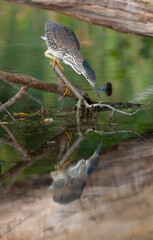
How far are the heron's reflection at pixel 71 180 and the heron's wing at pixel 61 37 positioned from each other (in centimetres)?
180

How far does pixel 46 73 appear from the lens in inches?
262

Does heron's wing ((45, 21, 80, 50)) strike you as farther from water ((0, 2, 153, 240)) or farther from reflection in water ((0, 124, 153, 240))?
reflection in water ((0, 124, 153, 240))

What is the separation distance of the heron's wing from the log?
687 mm

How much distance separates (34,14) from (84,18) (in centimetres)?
581

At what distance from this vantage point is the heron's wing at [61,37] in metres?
4.68

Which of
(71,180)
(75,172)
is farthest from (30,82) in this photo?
(71,180)

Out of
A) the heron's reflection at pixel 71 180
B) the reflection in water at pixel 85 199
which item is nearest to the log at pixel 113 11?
the reflection in water at pixel 85 199

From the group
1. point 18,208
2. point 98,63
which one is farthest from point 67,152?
point 98,63

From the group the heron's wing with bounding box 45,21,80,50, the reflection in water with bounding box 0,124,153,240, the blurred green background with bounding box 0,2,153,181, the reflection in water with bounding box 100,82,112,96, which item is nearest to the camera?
the reflection in water with bounding box 0,124,153,240

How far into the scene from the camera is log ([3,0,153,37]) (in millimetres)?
5352

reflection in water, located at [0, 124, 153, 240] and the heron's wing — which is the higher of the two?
reflection in water, located at [0, 124, 153, 240]

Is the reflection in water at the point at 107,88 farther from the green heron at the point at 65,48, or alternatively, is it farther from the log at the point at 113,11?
the green heron at the point at 65,48

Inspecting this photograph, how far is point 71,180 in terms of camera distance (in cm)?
279

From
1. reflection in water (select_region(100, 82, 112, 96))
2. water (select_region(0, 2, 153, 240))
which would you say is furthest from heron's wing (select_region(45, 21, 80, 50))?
→ reflection in water (select_region(100, 82, 112, 96))
